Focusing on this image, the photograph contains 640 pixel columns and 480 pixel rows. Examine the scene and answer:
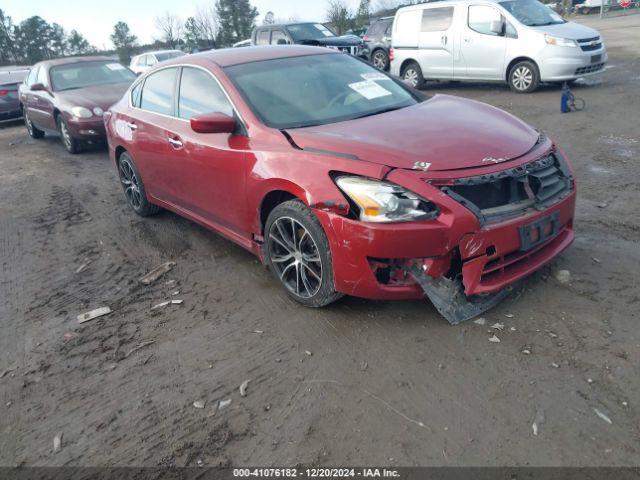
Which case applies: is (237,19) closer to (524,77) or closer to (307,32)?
(307,32)

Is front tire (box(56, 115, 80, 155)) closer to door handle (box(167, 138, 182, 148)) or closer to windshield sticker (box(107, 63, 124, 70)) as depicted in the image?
windshield sticker (box(107, 63, 124, 70))

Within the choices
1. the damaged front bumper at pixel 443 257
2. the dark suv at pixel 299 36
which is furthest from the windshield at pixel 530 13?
the damaged front bumper at pixel 443 257

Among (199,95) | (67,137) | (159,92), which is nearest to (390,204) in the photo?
(199,95)

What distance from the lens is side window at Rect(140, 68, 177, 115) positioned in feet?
16.1

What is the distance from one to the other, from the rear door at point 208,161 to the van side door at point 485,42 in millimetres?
7962

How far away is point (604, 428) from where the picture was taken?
2.43m

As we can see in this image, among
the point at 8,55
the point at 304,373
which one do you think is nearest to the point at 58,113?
the point at 304,373

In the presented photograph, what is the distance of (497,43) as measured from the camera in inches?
422

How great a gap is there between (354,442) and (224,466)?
61 cm

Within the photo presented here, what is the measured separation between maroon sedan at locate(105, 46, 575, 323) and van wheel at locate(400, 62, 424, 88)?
8.44m

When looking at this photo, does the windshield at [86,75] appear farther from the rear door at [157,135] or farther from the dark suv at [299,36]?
the rear door at [157,135]

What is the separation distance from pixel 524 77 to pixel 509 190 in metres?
8.42

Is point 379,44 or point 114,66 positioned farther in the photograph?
point 379,44

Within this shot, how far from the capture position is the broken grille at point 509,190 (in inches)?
122
